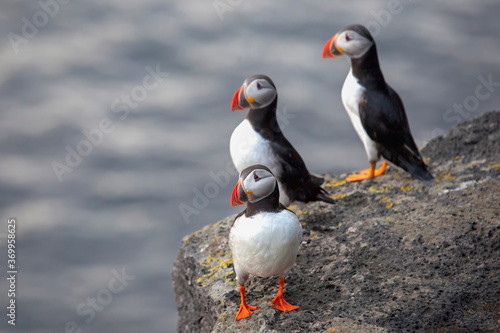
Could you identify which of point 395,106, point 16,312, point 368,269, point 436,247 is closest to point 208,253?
point 368,269

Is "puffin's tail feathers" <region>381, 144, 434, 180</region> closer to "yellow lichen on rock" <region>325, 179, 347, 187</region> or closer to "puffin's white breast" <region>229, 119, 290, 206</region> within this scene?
"yellow lichen on rock" <region>325, 179, 347, 187</region>

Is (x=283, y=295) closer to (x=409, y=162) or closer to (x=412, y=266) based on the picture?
(x=412, y=266)

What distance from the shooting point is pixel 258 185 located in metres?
4.37

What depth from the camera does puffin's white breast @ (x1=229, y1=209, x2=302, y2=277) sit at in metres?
4.32

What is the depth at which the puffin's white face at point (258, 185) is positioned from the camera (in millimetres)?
4371

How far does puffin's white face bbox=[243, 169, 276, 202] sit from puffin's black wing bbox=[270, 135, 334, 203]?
1129 millimetres

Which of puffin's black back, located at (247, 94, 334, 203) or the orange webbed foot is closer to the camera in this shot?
the orange webbed foot

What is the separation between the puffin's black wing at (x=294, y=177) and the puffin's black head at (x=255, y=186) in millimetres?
1100

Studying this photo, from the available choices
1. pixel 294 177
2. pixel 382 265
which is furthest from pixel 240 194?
pixel 294 177

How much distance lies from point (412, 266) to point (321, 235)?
0.85 meters

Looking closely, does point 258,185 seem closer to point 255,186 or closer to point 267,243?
point 255,186
